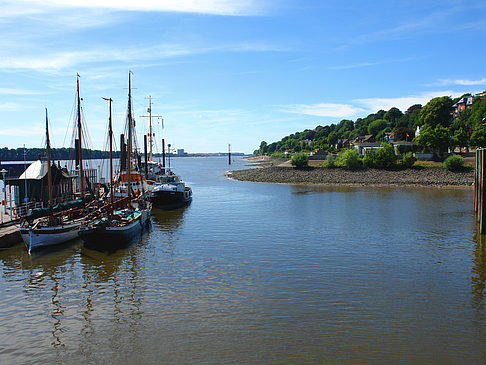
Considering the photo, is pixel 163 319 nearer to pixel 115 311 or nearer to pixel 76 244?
pixel 115 311

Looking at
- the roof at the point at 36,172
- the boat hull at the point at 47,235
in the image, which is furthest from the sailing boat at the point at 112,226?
the roof at the point at 36,172

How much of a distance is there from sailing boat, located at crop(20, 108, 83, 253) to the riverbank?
2571 inches

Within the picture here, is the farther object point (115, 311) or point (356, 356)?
point (115, 311)

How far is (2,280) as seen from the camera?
1984 centimetres

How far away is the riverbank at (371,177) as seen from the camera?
246ft

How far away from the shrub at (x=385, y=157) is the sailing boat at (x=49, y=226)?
7773 cm

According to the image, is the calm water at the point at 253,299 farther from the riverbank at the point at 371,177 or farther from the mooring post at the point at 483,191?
the riverbank at the point at 371,177

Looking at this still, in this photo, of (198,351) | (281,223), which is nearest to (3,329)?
(198,351)

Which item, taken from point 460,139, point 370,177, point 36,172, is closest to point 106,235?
point 36,172

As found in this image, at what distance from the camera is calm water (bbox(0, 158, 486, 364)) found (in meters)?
12.7

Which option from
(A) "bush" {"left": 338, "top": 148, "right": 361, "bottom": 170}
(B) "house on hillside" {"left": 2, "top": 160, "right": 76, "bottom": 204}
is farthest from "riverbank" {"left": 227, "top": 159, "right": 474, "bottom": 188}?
(B) "house on hillside" {"left": 2, "top": 160, "right": 76, "bottom": 204}

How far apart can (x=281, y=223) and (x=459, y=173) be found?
59514 millimetres

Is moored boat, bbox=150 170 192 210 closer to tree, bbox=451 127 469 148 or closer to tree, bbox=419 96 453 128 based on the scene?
tree, bbox=451 127 469 148

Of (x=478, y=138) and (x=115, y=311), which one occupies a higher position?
(x=478, y=138)
